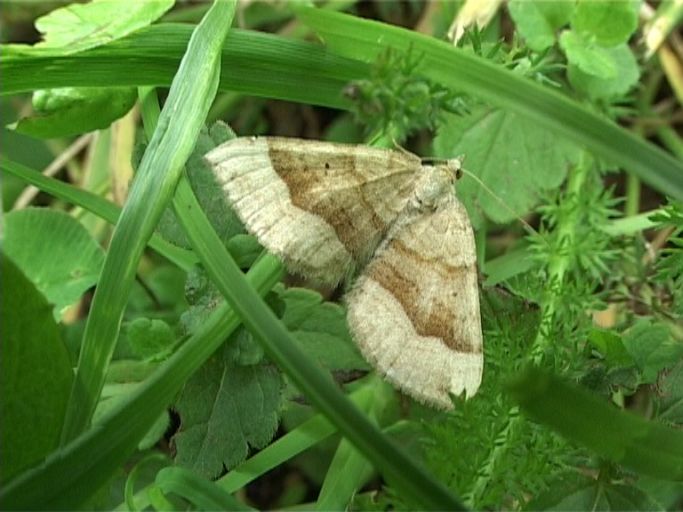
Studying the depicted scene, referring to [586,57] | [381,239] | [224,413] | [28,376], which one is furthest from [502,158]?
[28,376]

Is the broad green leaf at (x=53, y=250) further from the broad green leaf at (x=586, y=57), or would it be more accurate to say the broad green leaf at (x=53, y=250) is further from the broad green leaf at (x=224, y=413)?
the broad green leaf at (x=586, y=57)

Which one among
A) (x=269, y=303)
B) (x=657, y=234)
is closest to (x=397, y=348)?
(x=269, y=303)

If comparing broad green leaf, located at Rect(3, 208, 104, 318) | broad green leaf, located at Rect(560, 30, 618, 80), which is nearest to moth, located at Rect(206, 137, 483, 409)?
broad green leaf, located at Rect(560, 30, 618, 80)

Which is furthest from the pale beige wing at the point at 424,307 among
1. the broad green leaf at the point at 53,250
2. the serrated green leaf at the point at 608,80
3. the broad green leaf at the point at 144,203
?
the broad green leaf at the point at 53,250

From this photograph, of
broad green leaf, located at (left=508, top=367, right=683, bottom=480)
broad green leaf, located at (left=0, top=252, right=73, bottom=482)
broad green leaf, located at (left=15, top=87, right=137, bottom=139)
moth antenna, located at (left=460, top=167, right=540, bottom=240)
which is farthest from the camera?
moth antenna, located at (left=460, top=167, right=540, bottom=240)

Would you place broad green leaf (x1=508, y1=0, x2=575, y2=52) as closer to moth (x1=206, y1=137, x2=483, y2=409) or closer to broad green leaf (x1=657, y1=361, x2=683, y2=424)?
moth (x1=206, y1=137, x2=483, y2=409)

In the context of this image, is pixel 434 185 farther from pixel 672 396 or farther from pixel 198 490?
pixel 198 490

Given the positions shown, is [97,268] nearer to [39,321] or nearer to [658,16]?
[39,321]
